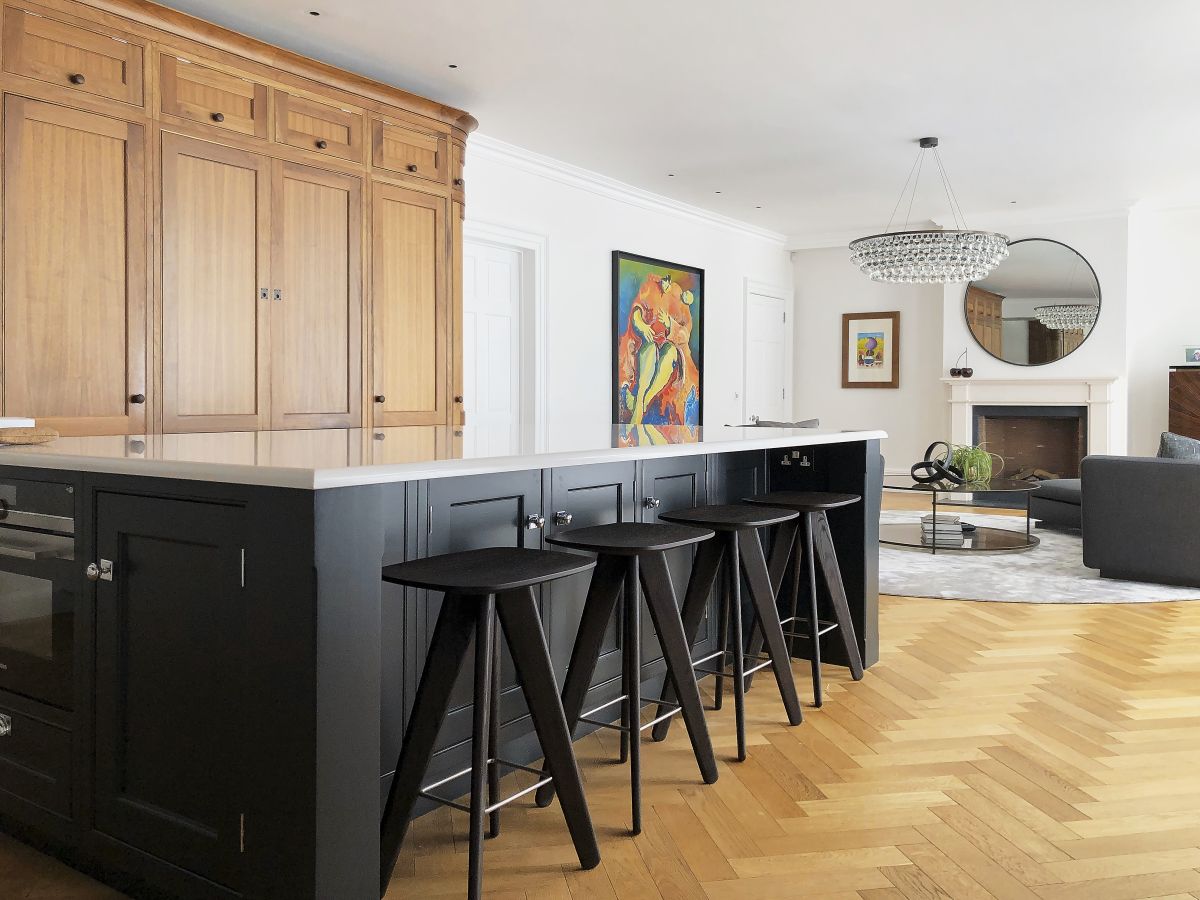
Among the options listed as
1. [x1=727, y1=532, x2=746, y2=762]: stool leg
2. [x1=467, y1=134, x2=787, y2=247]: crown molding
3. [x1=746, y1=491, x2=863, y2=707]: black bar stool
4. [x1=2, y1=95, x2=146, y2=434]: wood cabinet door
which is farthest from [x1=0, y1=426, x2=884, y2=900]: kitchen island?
[x1=467, y1=134, x2=787, y2=247]: crown molding

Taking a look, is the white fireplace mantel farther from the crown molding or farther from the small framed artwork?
the crown molding

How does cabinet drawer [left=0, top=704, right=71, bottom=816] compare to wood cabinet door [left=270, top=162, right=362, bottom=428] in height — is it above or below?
below

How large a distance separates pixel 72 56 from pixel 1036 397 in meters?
7.89

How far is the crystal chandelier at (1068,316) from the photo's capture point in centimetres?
849

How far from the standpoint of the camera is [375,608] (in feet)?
5.40

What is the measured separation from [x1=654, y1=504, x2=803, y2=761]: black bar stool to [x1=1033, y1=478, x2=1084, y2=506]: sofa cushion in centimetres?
457

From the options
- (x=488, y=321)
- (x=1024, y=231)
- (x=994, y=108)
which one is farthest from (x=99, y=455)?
(x=1024, y=231)

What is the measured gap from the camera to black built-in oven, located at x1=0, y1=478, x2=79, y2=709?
194 centimetres

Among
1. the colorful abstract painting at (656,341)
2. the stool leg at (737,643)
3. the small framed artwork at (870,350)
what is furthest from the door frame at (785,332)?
the stool leg at (737,643)

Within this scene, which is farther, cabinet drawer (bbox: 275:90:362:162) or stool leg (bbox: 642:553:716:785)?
cabinet drawer (bbox: 275:90:362:162)

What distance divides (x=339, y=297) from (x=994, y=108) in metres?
3.83

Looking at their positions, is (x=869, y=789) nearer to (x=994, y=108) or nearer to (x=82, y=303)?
(x=82, y=303)

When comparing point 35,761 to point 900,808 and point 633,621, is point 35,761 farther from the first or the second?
point 900,808

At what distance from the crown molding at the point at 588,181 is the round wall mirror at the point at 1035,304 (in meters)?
2.32
